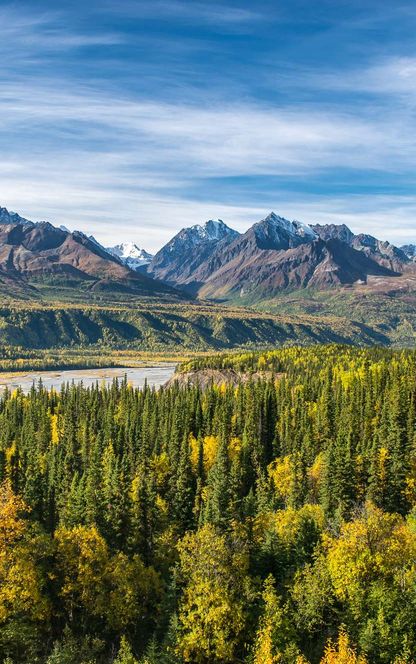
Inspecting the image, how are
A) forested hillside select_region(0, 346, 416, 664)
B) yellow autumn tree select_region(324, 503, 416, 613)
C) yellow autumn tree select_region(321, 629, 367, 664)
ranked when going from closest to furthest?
1. yellow autumn tree select_region(321, 629, 367, 664)
2. forested hillside select_region(0, 346, 416, 664)
3. yellow autumn tree select_region(324, 503, 416, 613)

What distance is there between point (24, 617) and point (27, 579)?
332 cm

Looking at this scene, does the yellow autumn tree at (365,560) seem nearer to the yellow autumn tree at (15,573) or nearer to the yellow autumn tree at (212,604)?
the yellow autumn tree at (212,604)

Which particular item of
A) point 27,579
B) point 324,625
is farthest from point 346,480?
point 27,579

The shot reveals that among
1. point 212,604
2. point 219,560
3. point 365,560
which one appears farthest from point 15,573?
point 365,560

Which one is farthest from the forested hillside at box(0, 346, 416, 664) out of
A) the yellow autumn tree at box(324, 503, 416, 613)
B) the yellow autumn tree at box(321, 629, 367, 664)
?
the yellow autumn tree at box(321, 629, 367, 664)

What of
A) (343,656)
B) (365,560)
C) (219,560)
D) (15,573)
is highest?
(15,573)

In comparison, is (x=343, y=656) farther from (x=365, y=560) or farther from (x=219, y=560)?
(x=219, y=560)

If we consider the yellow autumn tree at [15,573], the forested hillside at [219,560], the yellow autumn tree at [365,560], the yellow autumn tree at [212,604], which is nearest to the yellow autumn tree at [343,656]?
the forested hillside at [219,560]

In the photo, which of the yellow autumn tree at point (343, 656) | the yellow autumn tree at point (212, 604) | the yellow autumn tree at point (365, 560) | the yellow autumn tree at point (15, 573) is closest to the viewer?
the yellow autumn tree at point (343, 656)

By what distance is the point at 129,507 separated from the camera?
96.1 meters

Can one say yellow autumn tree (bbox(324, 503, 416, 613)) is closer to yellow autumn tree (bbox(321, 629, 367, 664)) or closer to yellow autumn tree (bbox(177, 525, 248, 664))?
yellow autumn tree (bbox(321, 629, 367, 664))

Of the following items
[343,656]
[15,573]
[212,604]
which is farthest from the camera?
[212,604]

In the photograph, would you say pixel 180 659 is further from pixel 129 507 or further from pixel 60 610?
pixel 129 507

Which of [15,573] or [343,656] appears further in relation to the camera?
[15,573]
